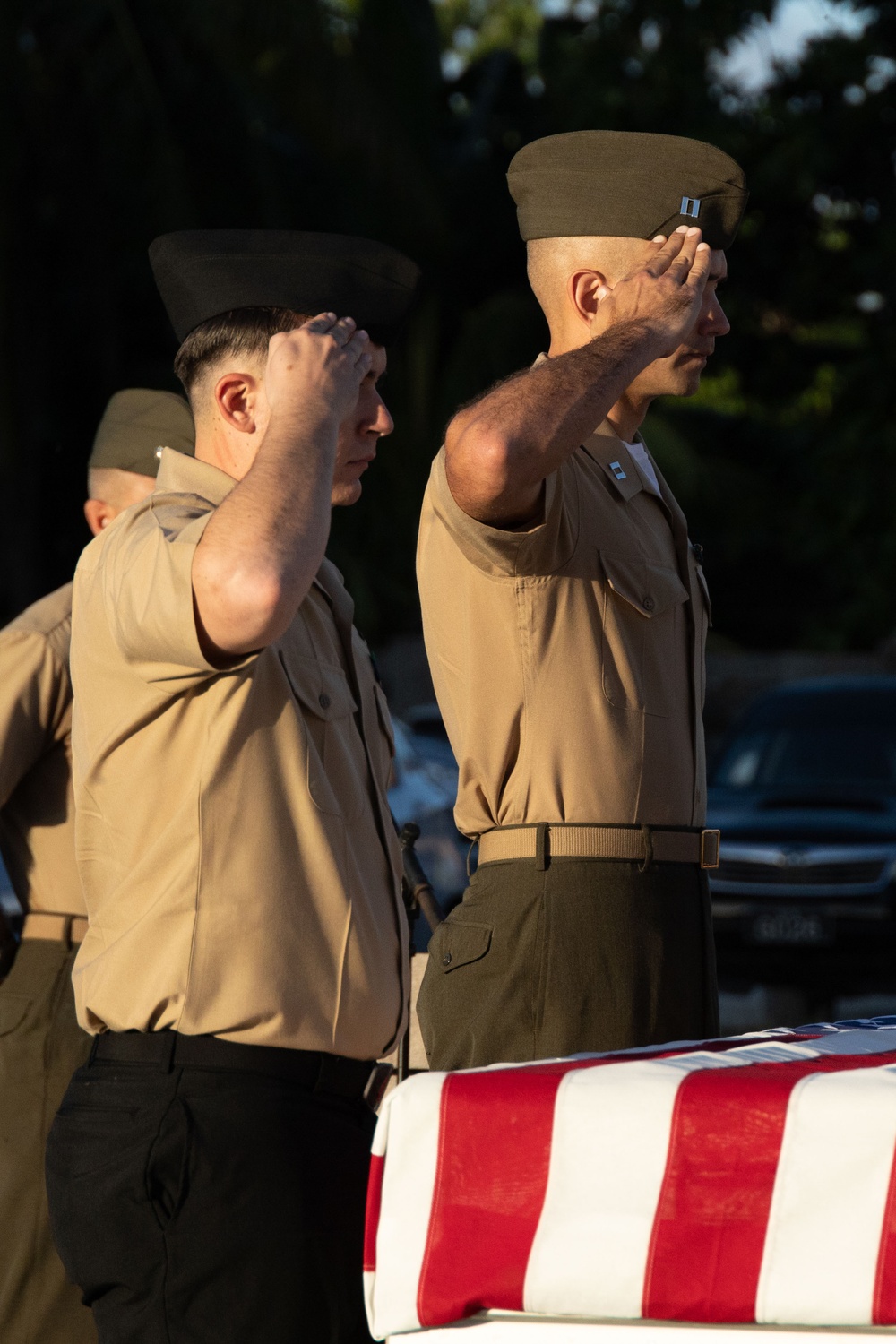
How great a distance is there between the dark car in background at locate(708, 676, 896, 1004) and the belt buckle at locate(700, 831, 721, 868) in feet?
19.4

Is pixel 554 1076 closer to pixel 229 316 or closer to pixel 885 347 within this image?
pixel 229 316

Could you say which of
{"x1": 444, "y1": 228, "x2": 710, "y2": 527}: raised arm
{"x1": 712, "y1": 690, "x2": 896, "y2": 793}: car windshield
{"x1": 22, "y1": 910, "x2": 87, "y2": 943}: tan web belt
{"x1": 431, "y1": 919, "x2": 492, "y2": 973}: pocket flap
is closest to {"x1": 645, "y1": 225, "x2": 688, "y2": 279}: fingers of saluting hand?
{"x1": 444, "y1": 228, "x2": 710, "y2": 527}: raised arm

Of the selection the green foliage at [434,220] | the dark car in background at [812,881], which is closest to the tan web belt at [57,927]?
the dark car in background at [812,881]

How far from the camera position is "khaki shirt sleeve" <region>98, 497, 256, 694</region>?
214 centimetres

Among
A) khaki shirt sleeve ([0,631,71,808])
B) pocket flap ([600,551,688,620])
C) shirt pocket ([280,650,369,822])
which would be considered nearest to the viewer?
shirt pocket ([280,650,369,822])

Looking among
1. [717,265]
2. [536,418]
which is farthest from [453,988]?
[717,265]

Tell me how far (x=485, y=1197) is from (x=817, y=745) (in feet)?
29.2

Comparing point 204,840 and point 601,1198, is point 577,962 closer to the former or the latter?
point 204,840

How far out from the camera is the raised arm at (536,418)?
261cm

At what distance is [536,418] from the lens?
2.62 meters

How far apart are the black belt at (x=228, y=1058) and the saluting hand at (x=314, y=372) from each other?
787 millimetres

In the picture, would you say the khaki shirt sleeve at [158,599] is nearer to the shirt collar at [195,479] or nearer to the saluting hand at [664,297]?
the shirt collar at [195,479]

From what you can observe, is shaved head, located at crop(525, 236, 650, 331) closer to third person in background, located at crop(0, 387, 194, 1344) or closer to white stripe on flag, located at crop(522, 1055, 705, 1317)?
third person in background, located at crop(0, 387, 194, 1344)

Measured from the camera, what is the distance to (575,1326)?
196cm
